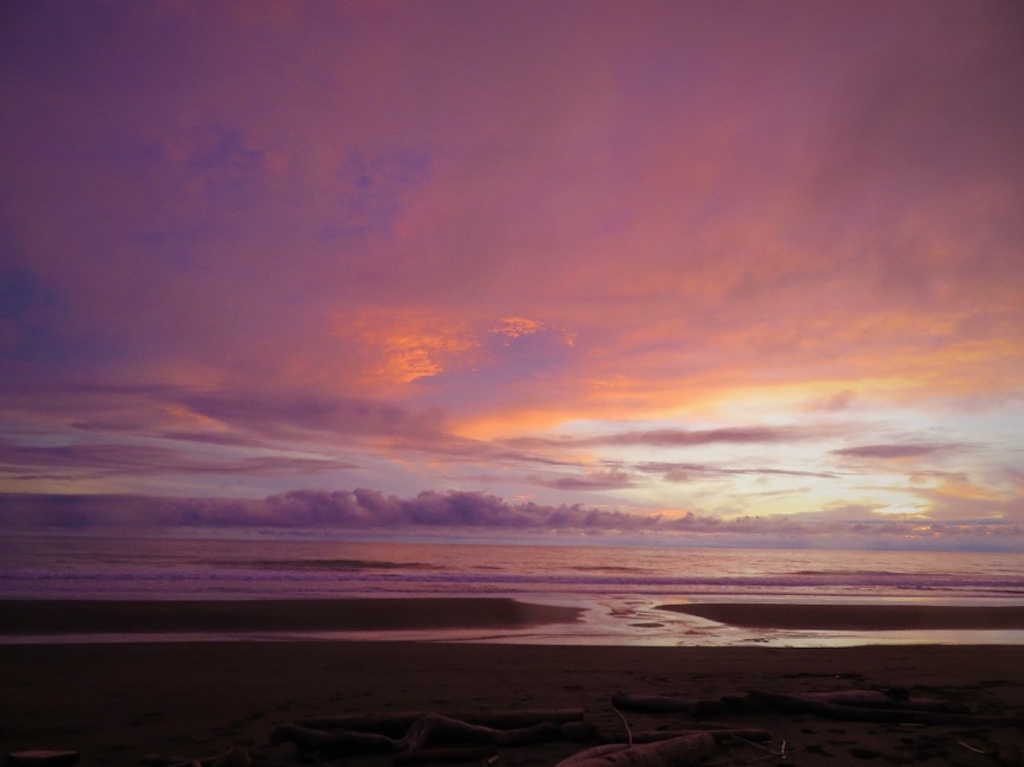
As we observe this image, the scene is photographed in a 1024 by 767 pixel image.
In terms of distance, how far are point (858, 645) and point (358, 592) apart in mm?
18184

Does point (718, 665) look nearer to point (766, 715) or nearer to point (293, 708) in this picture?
point (766, 715)

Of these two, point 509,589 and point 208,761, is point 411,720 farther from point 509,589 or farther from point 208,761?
point 509,589

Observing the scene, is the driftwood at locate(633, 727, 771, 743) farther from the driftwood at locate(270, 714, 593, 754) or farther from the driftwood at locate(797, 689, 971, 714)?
the driftwood at locate(797, 689, 971, 714)

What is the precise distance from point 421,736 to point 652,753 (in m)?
2.06

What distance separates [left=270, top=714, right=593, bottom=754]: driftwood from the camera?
5.71m

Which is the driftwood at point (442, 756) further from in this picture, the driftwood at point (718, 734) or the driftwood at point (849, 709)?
the driftwood at point (849, 709)

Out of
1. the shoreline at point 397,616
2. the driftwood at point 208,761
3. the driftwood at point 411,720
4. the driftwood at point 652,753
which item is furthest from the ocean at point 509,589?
the driftwood at point 208,761

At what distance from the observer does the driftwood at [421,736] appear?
571cm

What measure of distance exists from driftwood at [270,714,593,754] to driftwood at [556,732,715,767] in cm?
95

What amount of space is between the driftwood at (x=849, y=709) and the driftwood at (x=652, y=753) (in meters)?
1.31

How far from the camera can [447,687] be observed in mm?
8719

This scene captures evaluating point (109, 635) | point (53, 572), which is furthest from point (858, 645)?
point (53, 572)

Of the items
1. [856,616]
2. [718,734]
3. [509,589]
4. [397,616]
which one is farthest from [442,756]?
[509,589]

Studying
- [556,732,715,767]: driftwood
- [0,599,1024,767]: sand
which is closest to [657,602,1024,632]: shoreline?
[0,599,1024,767]: sand
